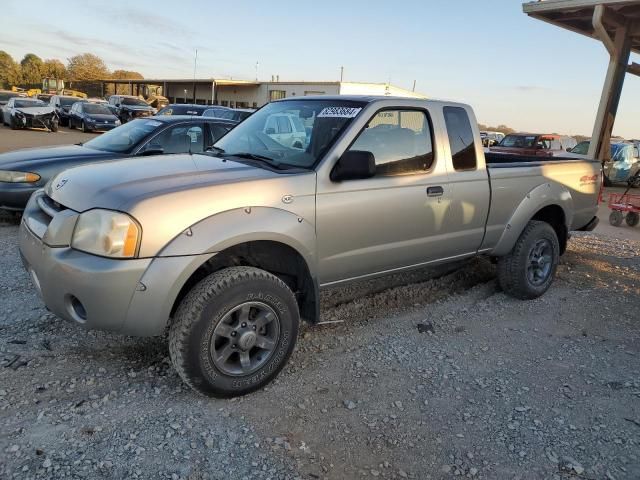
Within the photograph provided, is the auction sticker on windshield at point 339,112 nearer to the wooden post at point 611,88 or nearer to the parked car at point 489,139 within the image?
the wooden post at point 611,88

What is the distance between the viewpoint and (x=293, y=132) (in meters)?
4.02

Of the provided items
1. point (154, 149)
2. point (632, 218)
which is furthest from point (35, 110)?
point (632, 218)

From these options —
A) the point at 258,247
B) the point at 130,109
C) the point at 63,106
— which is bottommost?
the point at 258,247

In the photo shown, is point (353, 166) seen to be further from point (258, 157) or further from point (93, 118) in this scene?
point (93, 118)

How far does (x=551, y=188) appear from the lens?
204 inches

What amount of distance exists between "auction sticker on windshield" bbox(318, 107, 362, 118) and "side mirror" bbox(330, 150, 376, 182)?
456 millimetres

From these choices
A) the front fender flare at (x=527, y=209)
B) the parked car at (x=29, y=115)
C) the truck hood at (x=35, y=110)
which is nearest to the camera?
the front fender flare at (x=527, y=209)

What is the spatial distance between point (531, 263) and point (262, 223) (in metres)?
3.19

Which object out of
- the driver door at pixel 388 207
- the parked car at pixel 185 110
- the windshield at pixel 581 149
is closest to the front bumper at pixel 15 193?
the driver door at pixel 388 207

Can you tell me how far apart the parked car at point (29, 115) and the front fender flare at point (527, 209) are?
2614cm

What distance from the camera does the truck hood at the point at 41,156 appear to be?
6496 millimetres

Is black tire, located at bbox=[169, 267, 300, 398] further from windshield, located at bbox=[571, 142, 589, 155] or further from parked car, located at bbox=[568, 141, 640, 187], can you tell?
windshield, located at bbox=[571, 142, 589, 155]

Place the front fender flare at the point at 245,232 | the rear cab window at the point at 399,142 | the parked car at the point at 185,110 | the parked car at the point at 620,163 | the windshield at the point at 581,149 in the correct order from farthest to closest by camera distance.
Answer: the windshield at the point at 581,149 → the parked car at the point at 185,110 → the parked car at the point at 620,163 → the rear cab window at the point at 399,142 → the front fender flare at the point at 245,232

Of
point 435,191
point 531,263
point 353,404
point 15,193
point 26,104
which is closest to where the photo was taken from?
point 353,404
